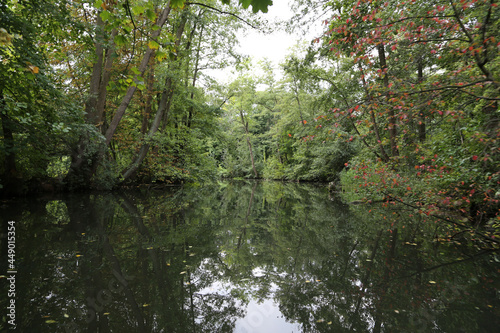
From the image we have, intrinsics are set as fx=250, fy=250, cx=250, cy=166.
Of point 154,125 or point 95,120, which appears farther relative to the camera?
point 154,125

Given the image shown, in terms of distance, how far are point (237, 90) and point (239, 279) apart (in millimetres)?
19211

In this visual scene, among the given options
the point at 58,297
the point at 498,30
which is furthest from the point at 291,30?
the point at 58,297

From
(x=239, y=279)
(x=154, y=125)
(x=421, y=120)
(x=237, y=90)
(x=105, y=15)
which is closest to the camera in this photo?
(x=105, y=15)

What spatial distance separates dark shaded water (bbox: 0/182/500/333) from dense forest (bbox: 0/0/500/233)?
1.72 metres

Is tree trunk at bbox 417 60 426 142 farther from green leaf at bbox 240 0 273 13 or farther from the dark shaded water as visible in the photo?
green leaf at bbox 240 0 273 13

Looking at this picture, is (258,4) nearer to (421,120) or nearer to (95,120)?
(421,120)

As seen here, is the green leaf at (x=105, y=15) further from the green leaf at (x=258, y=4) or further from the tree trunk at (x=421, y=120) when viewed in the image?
the tree trunk at (x=421, y=120)

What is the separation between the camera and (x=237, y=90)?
2088 cm

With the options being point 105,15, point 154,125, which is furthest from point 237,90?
point 105,15

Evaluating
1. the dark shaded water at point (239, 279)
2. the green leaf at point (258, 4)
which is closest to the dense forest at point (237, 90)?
the green leaf at point (258, 4)

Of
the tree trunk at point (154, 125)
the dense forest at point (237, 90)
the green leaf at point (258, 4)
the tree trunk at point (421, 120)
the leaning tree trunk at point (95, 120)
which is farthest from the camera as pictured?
the tree trunk at point (154, 125)

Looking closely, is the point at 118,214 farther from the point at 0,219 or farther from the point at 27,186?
the point at 27,186

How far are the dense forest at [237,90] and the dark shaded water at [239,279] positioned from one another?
1.72 metres

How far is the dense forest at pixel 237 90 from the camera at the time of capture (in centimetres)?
351
